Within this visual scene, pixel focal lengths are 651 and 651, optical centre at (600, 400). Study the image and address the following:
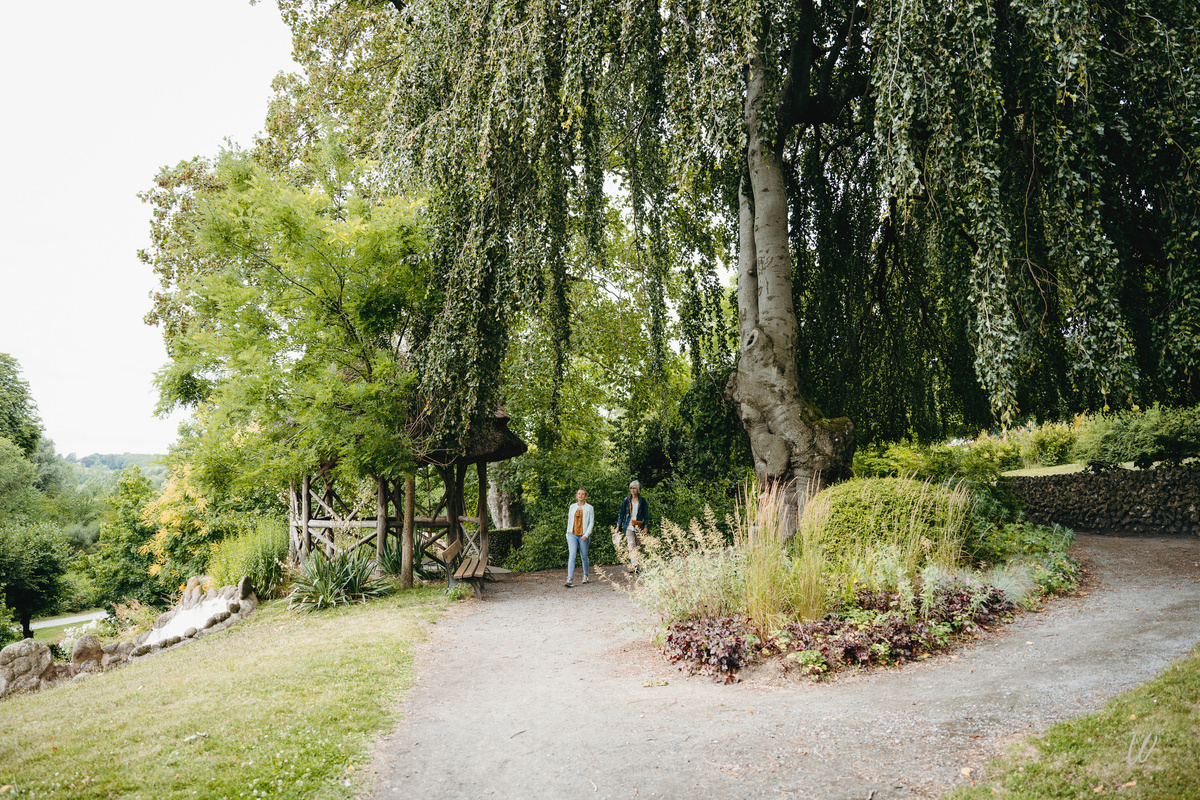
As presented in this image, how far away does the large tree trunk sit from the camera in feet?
24.5

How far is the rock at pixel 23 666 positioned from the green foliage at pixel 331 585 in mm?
3283

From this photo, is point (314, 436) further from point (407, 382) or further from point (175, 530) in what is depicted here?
point (175, 530)

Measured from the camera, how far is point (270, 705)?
4543 millimetres

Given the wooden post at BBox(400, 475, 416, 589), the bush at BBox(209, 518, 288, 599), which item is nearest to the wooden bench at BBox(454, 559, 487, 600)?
the wooden post at BBox(400, 475, 416, 589)

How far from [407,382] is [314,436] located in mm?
1440

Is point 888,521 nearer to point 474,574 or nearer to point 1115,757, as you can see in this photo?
point 1115,757

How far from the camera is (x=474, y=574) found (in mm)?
9789

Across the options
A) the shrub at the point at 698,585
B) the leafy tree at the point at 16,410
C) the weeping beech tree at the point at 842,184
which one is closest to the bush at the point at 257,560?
the weeping beech tree at the point at 842,184

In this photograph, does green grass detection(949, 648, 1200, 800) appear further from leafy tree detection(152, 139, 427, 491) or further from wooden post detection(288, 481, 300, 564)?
wooden post detection(288, 481, 300, 564)

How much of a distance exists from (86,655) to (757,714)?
1036 centimetres

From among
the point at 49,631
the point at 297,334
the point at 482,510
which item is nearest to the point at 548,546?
the point at 482,510

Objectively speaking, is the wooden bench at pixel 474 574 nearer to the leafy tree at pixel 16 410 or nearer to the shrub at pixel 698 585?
the shrub at pixel 698 585

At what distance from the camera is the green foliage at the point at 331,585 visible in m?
9.24

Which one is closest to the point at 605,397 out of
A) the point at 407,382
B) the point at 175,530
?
the point at 407,382
